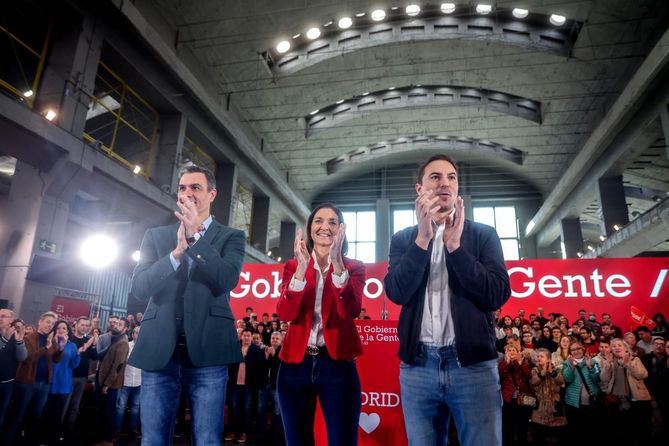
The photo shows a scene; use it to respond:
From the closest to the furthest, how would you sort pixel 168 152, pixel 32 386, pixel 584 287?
pixel 32 386 < pixel 584 287 < pixel 168 152

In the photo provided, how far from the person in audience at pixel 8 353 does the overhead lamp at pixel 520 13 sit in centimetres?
1368

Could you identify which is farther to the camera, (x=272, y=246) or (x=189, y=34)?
(x=272, y=246)

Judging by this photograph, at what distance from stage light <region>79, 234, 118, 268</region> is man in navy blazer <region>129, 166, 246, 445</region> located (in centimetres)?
882

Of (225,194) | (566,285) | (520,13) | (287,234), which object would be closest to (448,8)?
(520,13)

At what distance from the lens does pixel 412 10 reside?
12234mm

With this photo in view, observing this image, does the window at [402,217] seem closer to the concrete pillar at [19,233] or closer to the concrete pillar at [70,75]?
the concrete pillar at [70,75]

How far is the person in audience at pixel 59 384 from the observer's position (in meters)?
5.73

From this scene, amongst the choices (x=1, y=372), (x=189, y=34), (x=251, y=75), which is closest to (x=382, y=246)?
(x=251, y=75)

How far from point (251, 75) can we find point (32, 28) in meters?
6.02

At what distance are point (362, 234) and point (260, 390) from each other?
17.0 meters

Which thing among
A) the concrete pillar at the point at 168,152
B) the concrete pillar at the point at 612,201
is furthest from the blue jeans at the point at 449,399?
the concrete pillar at the point at 612,201

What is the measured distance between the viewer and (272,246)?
28.7 m

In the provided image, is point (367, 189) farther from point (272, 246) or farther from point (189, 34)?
point (189, 34)

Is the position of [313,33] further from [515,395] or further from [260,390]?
[515,395]
